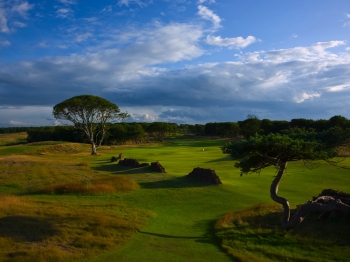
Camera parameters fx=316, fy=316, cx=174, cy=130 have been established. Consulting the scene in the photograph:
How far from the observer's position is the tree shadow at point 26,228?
44.5 ft

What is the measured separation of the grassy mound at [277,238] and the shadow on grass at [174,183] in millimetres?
8332

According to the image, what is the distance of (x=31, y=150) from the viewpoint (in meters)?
64.1

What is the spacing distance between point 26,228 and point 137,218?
531 cm

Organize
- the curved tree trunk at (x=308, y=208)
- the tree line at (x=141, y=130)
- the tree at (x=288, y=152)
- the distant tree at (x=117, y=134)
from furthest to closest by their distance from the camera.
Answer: the distant tree at (x=117, y=134) → the tree line at (x=141, y=130) → the curved tree trunk at (x=308, y=208) → the tree at (x=288, y=152)

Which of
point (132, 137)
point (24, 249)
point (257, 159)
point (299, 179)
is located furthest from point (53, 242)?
point (132, 137)

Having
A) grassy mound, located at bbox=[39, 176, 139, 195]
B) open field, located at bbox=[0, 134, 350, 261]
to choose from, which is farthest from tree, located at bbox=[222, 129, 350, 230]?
grassy mound, located at bbox=[39, 176, 139, 195]

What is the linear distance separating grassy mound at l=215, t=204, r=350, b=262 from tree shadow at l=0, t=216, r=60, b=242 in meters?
7.78

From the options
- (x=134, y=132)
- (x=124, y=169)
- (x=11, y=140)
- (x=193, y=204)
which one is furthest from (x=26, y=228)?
(x=11, y=140)

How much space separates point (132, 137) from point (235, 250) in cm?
9875

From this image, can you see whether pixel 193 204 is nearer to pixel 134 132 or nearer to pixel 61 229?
pixel 61 229

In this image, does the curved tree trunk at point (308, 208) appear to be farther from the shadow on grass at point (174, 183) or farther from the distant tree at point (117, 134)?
the distant tree at point (117, 134)

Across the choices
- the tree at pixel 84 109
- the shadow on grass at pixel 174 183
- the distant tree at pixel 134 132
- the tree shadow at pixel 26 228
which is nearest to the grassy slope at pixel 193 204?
the shadow on grass at pixel 174 183

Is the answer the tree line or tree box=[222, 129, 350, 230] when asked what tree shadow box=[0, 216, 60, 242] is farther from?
the tree line

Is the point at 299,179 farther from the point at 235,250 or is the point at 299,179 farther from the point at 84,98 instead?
the point at 84,98
